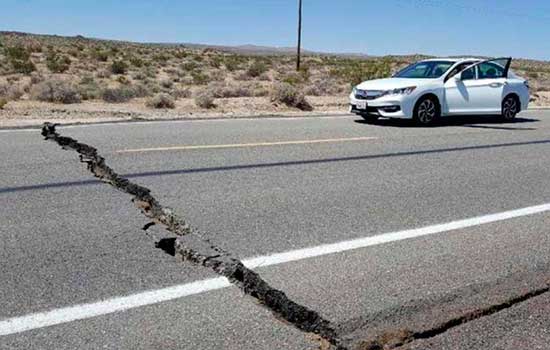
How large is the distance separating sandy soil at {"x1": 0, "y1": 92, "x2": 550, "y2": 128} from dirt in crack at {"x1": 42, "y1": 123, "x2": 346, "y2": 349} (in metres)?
6.35

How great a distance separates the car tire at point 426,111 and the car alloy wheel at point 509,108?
2.49 metres

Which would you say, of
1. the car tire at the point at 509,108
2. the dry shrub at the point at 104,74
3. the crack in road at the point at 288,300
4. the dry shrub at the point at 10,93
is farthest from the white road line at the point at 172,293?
the dry shrub at the point at 104,74

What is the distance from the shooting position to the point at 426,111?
13742mm

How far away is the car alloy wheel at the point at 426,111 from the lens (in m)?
13.6

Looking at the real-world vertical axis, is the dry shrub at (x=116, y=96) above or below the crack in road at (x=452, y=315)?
above

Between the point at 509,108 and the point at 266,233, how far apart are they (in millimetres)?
12130

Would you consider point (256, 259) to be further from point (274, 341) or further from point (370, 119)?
point (370, 119)

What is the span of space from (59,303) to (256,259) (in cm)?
144

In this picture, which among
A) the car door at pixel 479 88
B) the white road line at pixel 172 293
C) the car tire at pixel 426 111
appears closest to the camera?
the white road line at pixel 172 293

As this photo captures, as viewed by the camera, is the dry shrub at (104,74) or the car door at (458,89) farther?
the dry shrub at (104,74)

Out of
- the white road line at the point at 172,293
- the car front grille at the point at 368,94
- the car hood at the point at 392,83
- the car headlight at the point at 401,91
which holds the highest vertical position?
the car hood at the point at 392,83

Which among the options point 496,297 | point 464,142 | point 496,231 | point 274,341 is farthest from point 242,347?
point 464,142

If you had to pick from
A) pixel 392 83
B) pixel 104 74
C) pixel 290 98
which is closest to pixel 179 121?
pixel 392 83

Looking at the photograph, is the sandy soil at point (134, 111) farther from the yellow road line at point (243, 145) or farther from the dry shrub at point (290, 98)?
the yellow road line at point (243, 145)
